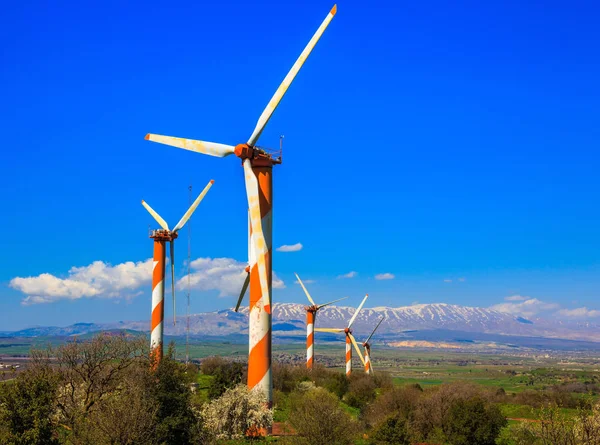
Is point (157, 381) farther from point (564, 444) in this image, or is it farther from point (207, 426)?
point (564, 444)

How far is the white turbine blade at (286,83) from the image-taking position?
45781mm

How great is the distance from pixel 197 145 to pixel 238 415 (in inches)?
838

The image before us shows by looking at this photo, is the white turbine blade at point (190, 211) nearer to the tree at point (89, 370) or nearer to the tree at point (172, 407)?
the tree at point (89, 370)

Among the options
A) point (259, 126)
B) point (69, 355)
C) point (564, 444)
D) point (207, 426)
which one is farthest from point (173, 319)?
point (564, 444)

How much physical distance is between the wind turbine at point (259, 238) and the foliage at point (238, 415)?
0.91 m

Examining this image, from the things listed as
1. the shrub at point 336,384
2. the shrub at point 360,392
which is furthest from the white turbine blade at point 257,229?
the shrub at point 336,384

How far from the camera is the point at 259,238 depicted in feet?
149

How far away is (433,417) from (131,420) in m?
45.6

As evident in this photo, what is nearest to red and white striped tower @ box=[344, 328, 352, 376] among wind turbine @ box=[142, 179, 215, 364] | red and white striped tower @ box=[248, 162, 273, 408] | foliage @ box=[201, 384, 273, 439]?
wind turbine @ box=[142, 179, 215, 364]

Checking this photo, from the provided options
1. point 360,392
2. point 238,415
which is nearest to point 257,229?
point 238,415

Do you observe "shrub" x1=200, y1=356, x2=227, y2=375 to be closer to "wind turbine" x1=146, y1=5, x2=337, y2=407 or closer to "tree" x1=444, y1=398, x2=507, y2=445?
"tree" x1=444, y1=398, x2=507, y2=445

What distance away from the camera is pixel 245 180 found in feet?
153

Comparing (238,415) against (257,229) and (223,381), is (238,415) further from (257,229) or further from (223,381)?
(223,381)

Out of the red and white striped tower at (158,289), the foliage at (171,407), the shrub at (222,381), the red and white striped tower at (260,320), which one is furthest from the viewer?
the shrub at (222,381)
